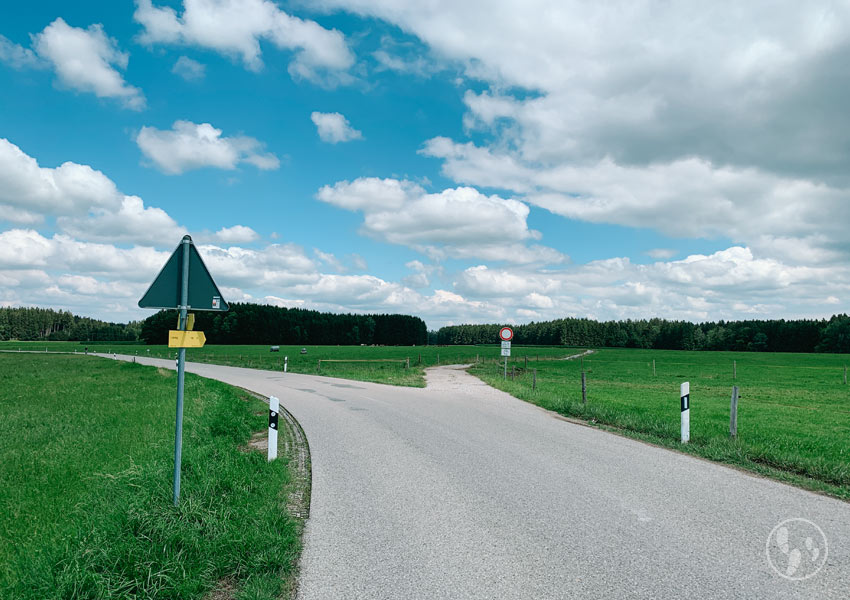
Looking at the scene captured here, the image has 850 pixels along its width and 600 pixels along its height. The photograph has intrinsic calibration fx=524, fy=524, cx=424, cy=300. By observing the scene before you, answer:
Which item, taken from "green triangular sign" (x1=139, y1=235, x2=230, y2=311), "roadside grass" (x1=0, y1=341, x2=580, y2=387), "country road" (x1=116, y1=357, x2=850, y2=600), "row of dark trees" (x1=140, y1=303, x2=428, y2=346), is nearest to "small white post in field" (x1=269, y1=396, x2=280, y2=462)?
"country road" (x1=116, y1=357, x2=850, y2=600)

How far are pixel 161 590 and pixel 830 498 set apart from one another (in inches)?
300

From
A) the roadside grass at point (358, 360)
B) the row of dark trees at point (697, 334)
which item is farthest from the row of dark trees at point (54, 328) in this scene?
the row of dark trees at point (697, 334)

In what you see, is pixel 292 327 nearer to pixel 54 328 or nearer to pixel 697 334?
pixel 54 328

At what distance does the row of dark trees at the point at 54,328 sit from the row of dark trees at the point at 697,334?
117 m

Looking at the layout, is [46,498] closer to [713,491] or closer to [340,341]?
[713,491]

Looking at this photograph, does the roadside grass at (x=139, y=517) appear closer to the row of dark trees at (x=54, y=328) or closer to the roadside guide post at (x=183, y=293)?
the roadside guide post at (x=183, y=293)

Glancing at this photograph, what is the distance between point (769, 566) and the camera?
4.46 meters

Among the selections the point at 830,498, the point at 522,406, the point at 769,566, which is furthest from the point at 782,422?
the point at 769,566

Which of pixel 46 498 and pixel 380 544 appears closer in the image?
pixel 380 544

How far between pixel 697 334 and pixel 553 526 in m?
137

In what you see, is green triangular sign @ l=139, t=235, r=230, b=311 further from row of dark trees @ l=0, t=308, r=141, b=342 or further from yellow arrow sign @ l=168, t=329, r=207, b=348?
row of dark trees @ l=0, t=308, r=141, b=342

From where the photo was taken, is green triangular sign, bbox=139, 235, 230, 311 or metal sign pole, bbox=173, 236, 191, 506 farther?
green triangular sign, bbox=139, 235, 230, 311

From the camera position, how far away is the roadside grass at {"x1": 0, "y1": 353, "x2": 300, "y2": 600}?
4.00m

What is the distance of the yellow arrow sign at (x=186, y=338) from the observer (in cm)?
544
